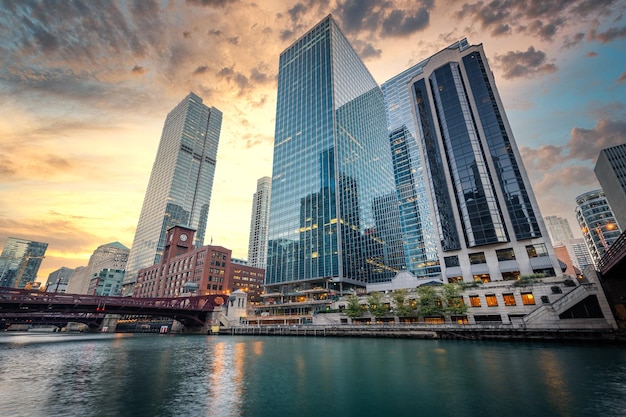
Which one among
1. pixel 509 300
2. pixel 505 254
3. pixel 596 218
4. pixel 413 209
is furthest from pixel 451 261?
pixel 596 218

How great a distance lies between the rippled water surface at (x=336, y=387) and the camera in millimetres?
17172

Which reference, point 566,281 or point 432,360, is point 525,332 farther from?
point 432,360

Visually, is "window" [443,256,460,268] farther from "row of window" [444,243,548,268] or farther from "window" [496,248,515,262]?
"window" [496,248,515,262]

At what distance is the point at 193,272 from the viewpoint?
15950 centimetres

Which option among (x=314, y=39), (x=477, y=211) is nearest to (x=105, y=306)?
(x=477, y=211)

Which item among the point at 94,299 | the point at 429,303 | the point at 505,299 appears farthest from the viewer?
the point at 94,299

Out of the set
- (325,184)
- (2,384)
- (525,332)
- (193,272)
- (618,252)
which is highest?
(325,184)

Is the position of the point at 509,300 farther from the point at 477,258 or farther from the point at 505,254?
the point at 477,258

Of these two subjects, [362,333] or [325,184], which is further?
[325,184]

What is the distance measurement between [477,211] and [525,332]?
41867 millimetres

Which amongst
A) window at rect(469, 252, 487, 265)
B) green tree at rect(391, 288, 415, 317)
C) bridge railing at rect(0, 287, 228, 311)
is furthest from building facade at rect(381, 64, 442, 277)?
bridge railing at rect(0, 287, 228, 311)

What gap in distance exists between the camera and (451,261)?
8694 cm

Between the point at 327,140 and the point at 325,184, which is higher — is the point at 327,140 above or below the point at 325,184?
above

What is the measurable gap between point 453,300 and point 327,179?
82.3 m
